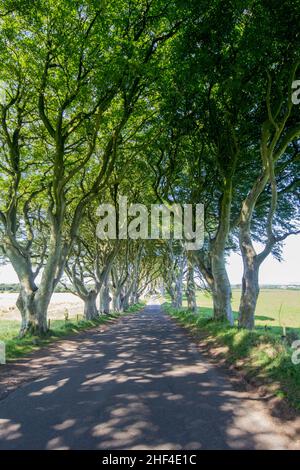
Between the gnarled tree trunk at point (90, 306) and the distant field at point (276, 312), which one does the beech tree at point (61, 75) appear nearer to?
the gnarled tree trunk at point (90, 306)

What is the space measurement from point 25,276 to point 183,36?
11889 mm

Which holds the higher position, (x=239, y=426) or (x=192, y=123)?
(x=192, y=123)

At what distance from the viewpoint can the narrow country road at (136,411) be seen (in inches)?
187

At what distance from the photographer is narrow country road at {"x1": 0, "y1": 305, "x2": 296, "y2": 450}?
4.75 meters

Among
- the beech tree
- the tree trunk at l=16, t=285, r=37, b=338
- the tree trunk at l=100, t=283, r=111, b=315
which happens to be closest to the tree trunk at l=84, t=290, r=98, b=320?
the tree trunk at l=100, t=283, r=111, b=315

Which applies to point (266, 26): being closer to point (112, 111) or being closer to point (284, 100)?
point (284, 100)

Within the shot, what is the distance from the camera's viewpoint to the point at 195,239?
19797 mm

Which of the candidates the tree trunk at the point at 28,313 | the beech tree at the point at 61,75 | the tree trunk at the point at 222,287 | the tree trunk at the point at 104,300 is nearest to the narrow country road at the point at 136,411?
the tree trunk at the point at 222,287

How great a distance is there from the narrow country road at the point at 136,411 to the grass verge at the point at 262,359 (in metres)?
0.52

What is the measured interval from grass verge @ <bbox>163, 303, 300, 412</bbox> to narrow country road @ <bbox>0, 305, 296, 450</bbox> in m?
0.52

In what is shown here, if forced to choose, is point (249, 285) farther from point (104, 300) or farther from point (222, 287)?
point (104, 300)

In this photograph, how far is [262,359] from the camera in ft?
27.1

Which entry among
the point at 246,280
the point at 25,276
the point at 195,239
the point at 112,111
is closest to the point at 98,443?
the point at 246,280

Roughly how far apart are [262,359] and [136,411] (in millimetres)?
3769
